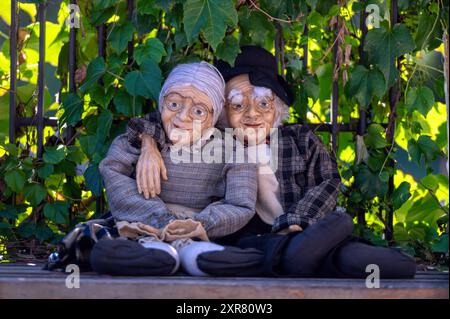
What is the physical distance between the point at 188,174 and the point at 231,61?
45cm

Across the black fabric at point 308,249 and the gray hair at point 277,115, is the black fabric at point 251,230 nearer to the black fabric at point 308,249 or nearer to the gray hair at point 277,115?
the gray hair at point 277,115

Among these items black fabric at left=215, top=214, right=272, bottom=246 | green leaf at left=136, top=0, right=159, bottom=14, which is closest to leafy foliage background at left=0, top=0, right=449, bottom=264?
green leaf at left=136, top=0, right=159, bottom=14

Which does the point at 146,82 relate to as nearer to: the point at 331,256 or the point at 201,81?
the point at 201,81

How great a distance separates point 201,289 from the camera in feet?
7.38

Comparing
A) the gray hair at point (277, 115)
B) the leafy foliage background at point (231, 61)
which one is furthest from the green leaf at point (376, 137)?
the gray hair at point (277, 115)

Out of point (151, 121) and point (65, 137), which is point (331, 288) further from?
point (65, 137)

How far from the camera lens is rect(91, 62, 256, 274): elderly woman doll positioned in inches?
116

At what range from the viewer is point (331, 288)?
89.5 inches

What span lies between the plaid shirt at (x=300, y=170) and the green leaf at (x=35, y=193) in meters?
0.54

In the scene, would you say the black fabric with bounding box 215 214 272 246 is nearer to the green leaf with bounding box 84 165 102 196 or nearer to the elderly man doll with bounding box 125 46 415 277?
the elderly man doll with bounding box 125 46 415 277

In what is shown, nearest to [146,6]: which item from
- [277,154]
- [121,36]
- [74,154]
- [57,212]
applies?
[121,36]

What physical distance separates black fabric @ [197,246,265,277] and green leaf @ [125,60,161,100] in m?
0.90

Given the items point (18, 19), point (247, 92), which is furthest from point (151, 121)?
point (18, 19)
